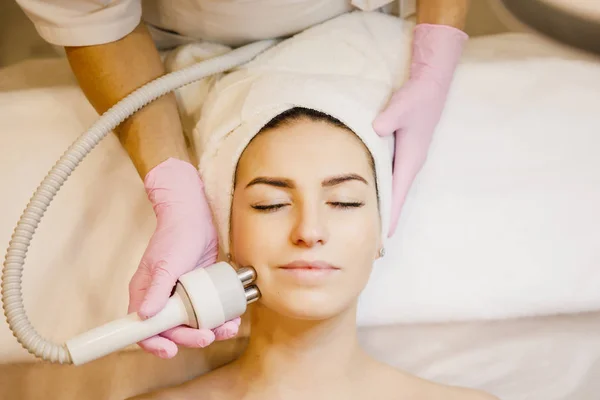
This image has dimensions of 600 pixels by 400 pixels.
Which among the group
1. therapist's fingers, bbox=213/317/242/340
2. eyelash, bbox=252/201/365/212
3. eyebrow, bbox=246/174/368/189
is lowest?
therapist's fingers, bbox=213/317/242/340

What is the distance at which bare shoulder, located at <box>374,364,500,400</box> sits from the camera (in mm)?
1087

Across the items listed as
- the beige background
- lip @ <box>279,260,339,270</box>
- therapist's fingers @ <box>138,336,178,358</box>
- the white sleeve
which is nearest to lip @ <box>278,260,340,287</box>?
lip @ <box>279,260,339,270</box>

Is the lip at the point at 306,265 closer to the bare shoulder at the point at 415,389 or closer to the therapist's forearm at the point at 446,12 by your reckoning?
the bare shoulder at the point at 415,389

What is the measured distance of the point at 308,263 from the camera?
933 millimetres

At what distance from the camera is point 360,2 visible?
127 centimetres

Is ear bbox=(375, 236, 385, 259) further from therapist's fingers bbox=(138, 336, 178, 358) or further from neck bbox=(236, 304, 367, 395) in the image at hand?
therapist's fingers bbox=(138, 336, 178, 358)

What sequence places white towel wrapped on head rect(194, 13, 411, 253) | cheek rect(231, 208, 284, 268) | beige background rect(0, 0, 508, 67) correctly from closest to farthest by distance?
cheek rect(231, 208, 284, 268), white towel wrapped on head rect(194, 13, 411, 253), beige background rect(0, 0, 508, 67)

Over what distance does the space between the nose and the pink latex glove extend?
24 cm

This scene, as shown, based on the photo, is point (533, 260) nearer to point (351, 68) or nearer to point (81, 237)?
point (351, 68)

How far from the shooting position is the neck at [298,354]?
41.3 inches

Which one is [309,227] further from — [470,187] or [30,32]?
[30,32]

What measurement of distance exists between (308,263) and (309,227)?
6 centimetres

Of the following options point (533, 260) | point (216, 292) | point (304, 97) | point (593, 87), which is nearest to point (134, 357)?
point (216, 292)

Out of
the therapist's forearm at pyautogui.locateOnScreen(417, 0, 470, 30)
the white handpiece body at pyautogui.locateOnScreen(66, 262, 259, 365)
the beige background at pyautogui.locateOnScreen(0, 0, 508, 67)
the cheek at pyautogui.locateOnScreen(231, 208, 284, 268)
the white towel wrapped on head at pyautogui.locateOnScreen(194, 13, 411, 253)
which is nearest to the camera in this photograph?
the white handpiece body at pyautogui.locateOnScreen(66, 262, 259, 365)
